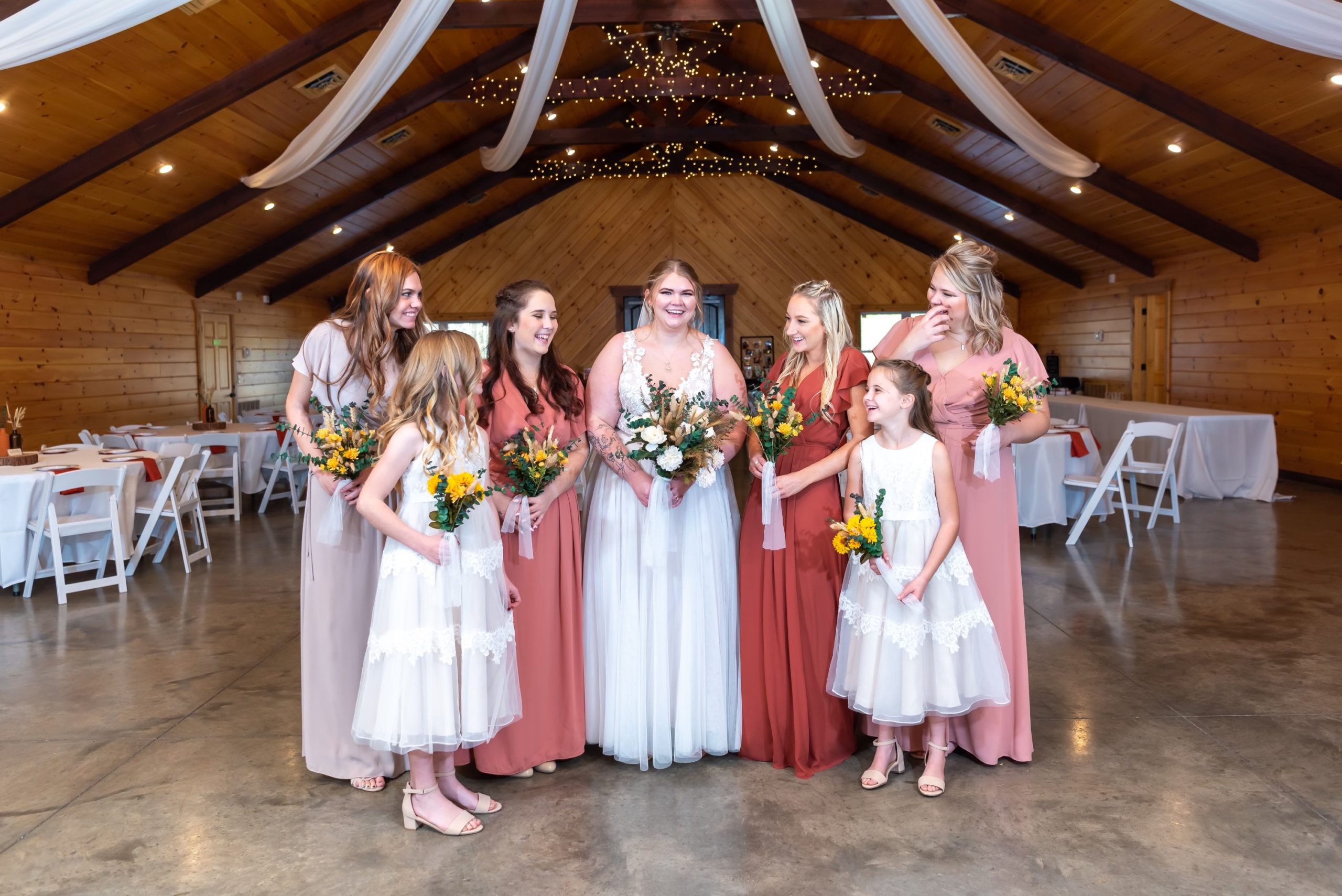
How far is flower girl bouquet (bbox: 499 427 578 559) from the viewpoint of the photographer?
2.84 metres

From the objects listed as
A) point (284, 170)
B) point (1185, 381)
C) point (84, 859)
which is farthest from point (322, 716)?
point (1185, 381)

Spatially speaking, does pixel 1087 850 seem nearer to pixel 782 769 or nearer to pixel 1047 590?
pixel 782 769

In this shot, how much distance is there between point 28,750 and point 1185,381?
12601mm

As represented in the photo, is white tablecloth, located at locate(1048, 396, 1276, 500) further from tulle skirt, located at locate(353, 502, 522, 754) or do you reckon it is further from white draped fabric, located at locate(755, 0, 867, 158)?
tulle skirt, located at locate(353, 502, 522, 754)

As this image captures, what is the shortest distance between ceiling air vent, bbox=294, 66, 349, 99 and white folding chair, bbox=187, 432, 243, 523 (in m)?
3.17

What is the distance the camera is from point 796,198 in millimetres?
16875

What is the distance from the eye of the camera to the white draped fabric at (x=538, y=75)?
6031 millimetres

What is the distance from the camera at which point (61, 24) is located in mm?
4039

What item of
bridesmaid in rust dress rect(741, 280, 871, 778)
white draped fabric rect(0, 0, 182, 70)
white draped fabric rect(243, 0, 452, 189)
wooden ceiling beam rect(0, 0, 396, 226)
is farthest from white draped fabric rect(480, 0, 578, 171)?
bridesmaid in rust dress rect(741, 280, 871, 778)

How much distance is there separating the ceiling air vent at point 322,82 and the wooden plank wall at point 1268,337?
31.1ft

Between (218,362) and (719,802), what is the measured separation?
1265 centimetres

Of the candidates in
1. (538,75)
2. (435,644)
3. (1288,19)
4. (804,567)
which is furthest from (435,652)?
(538,75)

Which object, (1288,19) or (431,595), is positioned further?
(1288,19)

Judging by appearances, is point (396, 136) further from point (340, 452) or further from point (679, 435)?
point (679, 435)
